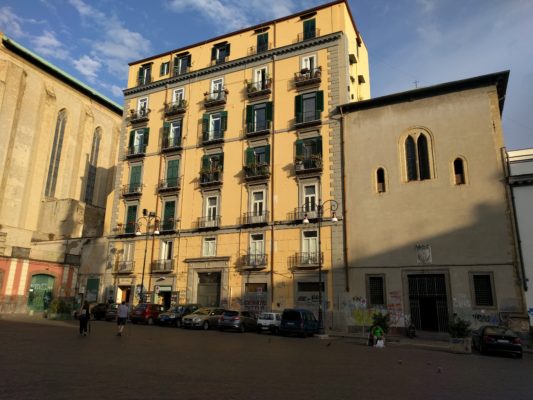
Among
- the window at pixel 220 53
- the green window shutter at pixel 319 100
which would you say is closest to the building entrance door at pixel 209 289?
the green window shutter at pixel 319 100

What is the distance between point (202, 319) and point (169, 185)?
1416 centimetres

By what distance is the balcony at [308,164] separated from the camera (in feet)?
103

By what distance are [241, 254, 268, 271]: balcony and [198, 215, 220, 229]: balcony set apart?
381 cm

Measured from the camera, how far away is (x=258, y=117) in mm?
35438

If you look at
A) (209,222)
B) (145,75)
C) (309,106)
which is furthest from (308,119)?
(145,75)

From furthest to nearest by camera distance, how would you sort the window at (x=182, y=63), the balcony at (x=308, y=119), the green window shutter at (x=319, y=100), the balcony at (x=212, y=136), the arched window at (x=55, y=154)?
the arched window at (x=55, y=154) < the window at (x=182, y=63) < the balcony at (x=212, y=136) < the green window shutter at (x=319, y=100) < the balcony at (x=308, y=119)

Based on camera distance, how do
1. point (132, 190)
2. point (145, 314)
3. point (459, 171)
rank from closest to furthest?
point (459, 171) < point (145, 314) < point (132, 190)

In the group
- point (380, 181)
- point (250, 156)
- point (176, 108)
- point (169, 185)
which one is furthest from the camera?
point (176, 108)

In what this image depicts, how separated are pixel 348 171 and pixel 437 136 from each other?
6.27 meters

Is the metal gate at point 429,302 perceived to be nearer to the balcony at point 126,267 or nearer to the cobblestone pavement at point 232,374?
the cobblestone pavement at point 232,374

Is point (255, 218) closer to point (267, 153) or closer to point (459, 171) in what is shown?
point (267, 153)

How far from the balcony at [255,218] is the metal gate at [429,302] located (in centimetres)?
1128

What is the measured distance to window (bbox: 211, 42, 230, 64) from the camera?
38.5 meters

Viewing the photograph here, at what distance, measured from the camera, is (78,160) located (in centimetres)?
5788
